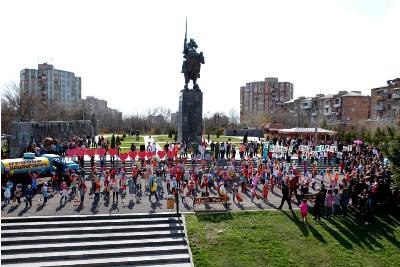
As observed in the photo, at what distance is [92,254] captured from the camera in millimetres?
13945

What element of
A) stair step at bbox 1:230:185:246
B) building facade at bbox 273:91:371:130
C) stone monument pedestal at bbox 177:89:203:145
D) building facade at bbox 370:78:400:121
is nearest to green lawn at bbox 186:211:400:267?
stair step at bbox 1:230:185:246

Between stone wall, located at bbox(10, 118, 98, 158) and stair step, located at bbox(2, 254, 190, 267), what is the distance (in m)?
19.2

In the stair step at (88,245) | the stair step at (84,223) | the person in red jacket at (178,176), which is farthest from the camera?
the person in red jacket at (178,176)

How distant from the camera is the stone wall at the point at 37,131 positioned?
30.0m

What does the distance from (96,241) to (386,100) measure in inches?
2598

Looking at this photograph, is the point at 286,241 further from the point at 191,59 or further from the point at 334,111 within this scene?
the point at 334,111

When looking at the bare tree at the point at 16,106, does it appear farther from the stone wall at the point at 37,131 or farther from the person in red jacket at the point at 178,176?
the person in red jacket at the point at 178,176

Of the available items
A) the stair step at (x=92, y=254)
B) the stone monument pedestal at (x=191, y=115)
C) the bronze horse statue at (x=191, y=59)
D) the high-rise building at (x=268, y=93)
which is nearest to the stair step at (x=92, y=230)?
the stair step at (x=92, y=254)

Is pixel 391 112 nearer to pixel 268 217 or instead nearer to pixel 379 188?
pixel 379 188

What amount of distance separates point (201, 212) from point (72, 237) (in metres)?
5.88

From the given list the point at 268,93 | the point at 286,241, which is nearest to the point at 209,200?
the point at 286,241

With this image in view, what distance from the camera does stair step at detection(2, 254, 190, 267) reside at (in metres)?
13.3

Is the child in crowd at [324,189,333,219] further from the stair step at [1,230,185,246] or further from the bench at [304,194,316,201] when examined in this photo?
the stair step at [1,230,185,246]

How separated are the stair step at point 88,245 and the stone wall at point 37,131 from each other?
17.8 m
